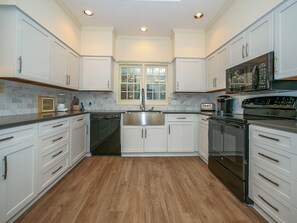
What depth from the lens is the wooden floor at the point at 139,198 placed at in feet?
5.20

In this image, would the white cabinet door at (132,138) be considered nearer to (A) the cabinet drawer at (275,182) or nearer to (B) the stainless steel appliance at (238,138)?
(B) the stainless steel appliance at (238,138)

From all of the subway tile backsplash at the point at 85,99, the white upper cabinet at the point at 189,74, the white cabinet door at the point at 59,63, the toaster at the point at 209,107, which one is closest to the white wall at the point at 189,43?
the white upper cabinet at the point at 189,74

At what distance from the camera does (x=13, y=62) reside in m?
1.75

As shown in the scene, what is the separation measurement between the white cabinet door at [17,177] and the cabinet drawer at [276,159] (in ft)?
7.25

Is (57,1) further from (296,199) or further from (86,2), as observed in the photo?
(296,199)

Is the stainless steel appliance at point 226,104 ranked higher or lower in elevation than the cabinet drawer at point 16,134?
higher

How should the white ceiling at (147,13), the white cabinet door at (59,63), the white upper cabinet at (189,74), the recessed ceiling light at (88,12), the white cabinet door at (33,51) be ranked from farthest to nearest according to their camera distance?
the white upper cabinet at (189,74), the recessed ceiling light at (88,12), the white ceiling at (147,13), the white cabinet door at (59,63), the white cabinet door at (33,51)

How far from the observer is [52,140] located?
6.74 ft

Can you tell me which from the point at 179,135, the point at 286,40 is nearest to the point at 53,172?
the point at 179,135

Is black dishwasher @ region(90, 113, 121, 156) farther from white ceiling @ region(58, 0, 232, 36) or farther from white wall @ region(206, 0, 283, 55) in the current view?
white wall @ region(206, 0, 283, 55)

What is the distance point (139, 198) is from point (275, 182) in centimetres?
133

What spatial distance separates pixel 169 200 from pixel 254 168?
95 cm

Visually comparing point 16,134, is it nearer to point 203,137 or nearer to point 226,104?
point 203,137

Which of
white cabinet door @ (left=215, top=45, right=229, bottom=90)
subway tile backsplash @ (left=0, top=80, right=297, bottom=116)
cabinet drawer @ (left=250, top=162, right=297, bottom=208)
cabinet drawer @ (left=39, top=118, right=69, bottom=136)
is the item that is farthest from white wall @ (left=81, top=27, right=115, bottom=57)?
cabinet drawer @ (left=250, top=162, right=297, bottom=208)
